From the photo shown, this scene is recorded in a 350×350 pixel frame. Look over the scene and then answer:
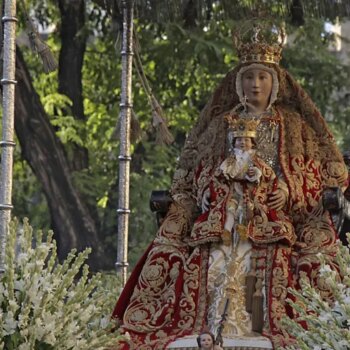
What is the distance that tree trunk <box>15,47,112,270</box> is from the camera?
17.4 m

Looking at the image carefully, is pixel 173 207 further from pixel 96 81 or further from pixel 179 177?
pixel 96 81

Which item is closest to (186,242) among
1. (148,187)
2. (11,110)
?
(11,110)

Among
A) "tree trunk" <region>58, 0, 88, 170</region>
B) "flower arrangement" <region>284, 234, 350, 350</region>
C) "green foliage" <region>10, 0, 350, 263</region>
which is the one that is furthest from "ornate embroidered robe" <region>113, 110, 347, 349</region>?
"tree trunk" <region>58, 0, 88, 170</region>

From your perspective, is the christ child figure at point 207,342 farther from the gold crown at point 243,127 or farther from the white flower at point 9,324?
the gold crown at point 243,127

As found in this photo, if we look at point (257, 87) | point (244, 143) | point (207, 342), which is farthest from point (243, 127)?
point (207, 342)

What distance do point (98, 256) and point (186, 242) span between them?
685cm

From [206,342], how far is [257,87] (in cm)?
196

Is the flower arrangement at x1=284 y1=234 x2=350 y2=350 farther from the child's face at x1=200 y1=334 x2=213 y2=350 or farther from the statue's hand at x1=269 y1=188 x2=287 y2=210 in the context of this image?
the statue's hand at x1=269 y1=188 x2=287 y2=210

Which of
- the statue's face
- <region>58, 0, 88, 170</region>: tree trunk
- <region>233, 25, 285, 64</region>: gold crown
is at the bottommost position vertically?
the statue's face

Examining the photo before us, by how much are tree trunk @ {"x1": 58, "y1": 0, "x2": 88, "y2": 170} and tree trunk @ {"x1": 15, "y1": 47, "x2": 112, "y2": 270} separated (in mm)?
1363

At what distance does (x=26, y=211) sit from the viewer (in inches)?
810

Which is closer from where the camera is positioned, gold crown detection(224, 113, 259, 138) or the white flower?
the white flower

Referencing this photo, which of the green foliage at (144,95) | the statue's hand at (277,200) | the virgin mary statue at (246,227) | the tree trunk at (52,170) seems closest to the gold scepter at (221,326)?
the virgin mary statue at (246,227)

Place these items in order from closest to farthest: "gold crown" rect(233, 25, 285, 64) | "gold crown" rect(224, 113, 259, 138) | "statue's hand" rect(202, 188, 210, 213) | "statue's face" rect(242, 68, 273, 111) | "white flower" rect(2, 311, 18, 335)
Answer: "white flower" rect(2, 311, 18, 335), "gold crown" rect(224, 113, 259, 138), "statue's hand" rect(202, 188, 210, 213), "statue's face" rect(242, 68, 273, 111), "gold crown" rect(233, 25, 285, 64)
